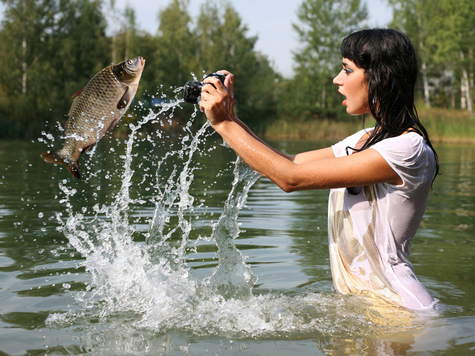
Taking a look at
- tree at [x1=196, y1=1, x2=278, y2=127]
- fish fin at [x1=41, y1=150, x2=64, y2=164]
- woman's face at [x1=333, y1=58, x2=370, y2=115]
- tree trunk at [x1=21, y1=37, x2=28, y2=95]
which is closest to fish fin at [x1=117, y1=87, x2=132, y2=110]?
fish fin at [x1=41, y1=150, x2=64, y2=164]

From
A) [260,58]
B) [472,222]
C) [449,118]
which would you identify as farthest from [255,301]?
[260,58]

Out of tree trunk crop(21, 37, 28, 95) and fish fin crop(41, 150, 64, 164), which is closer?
fish fin crop(41, 150, 64, 164)

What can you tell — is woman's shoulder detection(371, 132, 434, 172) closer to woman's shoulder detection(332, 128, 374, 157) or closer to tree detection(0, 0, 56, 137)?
woman's shoulder detection(332, 128, 374, 157)

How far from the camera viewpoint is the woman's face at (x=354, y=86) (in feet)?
8.38

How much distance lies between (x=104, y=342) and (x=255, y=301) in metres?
0.97

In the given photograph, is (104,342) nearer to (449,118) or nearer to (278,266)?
(278,266)

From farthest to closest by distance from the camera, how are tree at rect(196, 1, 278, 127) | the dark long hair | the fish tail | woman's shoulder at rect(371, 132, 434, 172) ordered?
1. tree at rect(196, 1, 278, 127)
2. the fish tail
3. the dark long hair
4. woman's shoulder at rect(371, 132, 434, 172)

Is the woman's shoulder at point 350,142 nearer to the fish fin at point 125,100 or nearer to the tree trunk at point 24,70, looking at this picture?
the fish fin at point 125,100

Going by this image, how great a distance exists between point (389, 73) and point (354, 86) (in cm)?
20

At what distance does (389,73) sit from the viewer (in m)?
2.44

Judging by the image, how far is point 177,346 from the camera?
264 cm

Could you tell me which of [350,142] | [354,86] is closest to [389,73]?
[354,86]

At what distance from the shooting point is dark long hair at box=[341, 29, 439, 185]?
2438 millimetres

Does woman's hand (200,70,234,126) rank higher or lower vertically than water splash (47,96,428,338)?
higher
